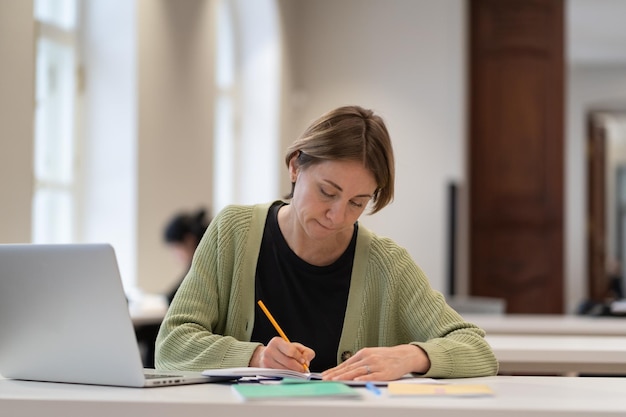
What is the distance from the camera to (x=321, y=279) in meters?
2.40

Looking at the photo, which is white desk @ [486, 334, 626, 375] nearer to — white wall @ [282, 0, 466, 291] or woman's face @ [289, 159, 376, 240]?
woman's face @ [289, 159, 376, 240]

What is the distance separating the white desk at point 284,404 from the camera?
160cm

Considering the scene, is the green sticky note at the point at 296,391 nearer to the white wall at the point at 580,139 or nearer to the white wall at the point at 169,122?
the white wall at the point at 169,122

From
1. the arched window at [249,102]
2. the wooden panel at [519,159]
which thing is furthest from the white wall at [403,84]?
the arched window at [249,102]

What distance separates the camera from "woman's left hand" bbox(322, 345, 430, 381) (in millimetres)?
1968

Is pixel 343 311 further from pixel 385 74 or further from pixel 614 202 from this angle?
pixel 614 202

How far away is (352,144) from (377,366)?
1.66 feet

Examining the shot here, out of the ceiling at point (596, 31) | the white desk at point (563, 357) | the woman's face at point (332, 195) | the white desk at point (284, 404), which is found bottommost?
the white desk at point (563, 357)

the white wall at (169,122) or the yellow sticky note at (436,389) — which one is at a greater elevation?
the white wall at (169,122)

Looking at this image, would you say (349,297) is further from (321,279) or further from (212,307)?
(212,307)

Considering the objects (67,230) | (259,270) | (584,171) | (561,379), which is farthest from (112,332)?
(584,171)

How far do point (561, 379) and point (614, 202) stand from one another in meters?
16.1

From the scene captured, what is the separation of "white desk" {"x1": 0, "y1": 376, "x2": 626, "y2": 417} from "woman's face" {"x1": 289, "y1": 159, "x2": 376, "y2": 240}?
518mm

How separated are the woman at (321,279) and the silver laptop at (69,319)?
0.29 meters
